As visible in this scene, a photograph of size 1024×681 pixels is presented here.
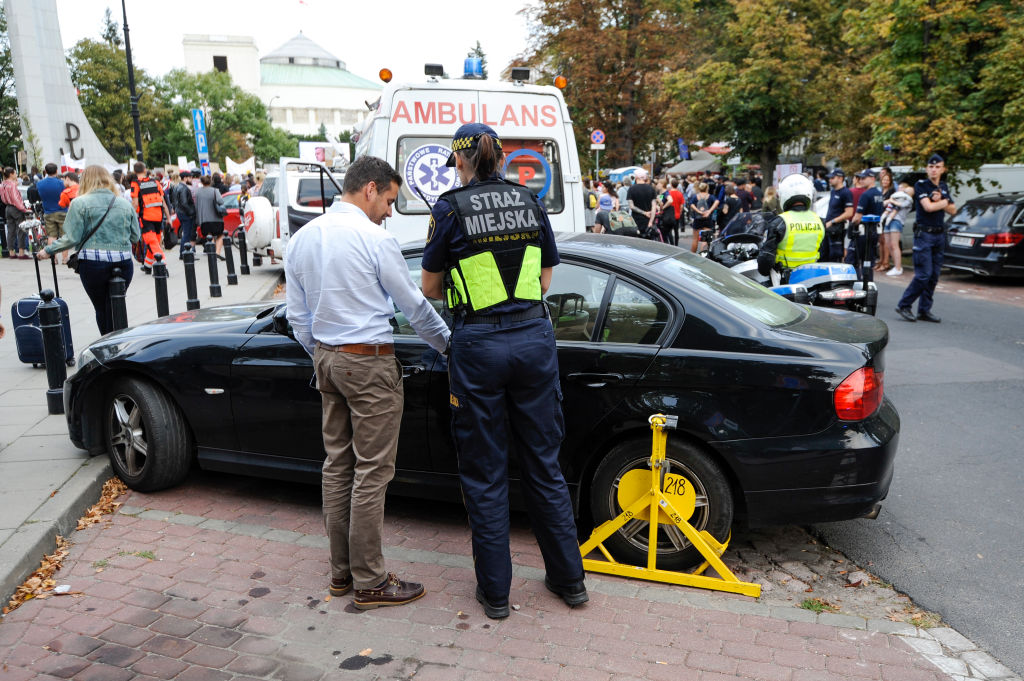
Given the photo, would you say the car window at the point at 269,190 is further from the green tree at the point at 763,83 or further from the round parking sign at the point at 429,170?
the green tree at the point at 763,83

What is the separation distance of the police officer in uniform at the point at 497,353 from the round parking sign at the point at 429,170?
4347mm

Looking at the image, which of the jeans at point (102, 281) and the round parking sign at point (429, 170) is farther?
the round parking sign at point (429, 170)

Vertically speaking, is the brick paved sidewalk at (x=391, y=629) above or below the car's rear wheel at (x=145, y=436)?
below

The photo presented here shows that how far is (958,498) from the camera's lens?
16.1ft

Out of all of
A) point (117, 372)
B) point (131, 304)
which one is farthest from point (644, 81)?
point (117, 372)

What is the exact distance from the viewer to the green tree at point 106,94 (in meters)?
51.6

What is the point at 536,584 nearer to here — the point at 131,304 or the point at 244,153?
the point at 131,304

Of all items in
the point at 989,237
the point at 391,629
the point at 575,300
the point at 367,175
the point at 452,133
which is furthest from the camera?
the point at 989,237

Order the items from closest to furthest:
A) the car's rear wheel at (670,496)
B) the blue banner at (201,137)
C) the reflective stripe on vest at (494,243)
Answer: the reflective stripe on vest at (494,243) → the car's rear wheel at (670,496) → the blue banner at (201,137)

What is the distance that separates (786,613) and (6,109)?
55073 millimetres

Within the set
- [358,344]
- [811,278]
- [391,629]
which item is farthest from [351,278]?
[811,278]

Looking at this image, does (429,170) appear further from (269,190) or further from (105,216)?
(269,190)

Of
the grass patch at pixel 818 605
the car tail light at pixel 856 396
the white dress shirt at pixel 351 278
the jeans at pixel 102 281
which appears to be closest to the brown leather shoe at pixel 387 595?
the white dress shirt at pixel 351 278

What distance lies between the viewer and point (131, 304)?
1191 centimetres
